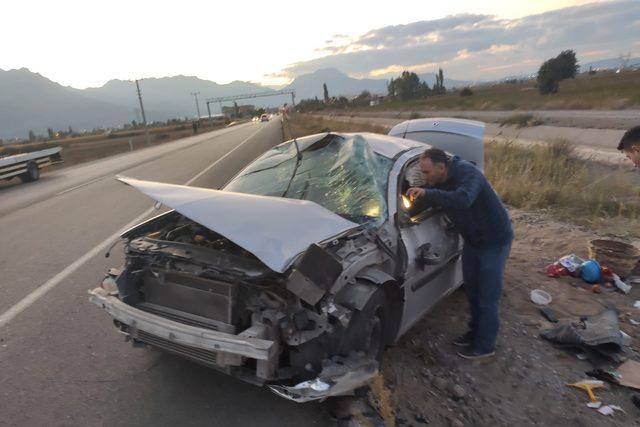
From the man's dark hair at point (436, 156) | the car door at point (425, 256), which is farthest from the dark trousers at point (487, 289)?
the man's dark hair at point (436, 156)

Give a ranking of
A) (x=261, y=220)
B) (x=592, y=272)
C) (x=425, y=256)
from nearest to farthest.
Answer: (x=261, y=220) < (x=425, y=256) < (x=592, y=272)

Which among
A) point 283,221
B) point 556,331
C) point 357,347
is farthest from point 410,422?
point 556,331

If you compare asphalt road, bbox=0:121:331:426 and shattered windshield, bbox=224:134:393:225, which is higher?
shattered windshield, bbox=224:134:393:225

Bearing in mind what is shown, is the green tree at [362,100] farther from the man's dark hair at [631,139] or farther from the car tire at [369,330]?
the car tire at [369,330]

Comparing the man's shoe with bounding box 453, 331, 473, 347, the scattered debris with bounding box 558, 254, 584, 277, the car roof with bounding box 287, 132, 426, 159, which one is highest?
the car roof with bounding box 287, 132, 426, 159

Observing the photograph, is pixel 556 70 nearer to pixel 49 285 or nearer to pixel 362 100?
pixel 362 100

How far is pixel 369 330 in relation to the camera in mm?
3158

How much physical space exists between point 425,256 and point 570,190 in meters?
6.76

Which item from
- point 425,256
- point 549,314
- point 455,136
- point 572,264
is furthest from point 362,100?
point 425,256

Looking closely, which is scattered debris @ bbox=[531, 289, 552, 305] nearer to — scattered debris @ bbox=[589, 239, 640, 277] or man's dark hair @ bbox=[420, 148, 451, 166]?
scattered debris @ bbox=[589, 239, 640, 277]

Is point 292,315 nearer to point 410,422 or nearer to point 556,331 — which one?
point 410,422

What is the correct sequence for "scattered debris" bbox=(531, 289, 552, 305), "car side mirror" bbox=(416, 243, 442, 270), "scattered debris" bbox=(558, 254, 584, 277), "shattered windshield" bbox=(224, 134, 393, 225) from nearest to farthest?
"car side mirror" bbox=(416, 243, 442, 270), "shattered windshield" bbox=(224, 134, 393, 225), "scattered debris" bbox=(531, 289, 552, 305), "scattered debris" bbox=(558, 254, 584, 277)

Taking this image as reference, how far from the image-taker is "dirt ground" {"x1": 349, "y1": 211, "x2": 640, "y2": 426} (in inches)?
130

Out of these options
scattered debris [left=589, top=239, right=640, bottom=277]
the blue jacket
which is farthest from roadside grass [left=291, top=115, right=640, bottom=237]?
the blue jacket
